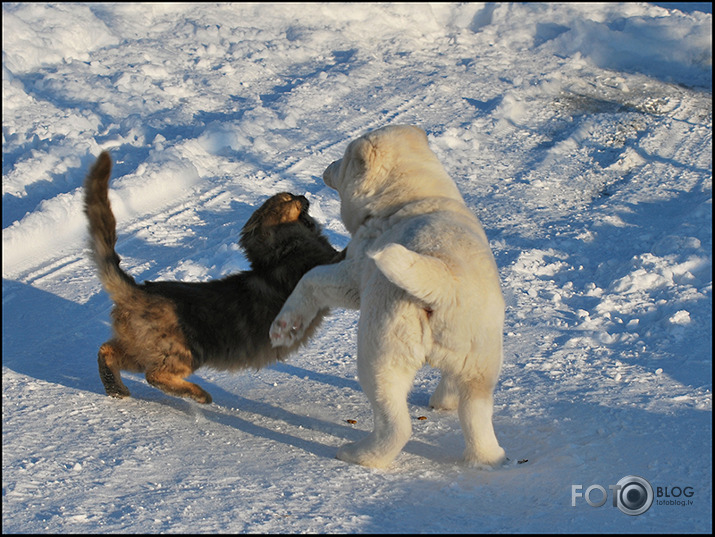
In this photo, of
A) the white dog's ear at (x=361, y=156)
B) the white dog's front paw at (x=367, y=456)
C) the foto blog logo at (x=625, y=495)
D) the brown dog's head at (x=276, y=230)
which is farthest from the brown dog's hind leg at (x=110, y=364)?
the foto blog logo at (x=625, y=495)

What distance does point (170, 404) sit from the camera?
4.96 meters

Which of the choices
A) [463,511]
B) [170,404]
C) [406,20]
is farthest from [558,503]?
[406,20]

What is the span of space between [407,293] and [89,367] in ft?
8.95

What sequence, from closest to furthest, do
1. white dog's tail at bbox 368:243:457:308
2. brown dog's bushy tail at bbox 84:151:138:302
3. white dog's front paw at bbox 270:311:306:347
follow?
white dog's tail at bbox 368:243:457:308
white dog's front paw at bbox 270:311:306:347
brown dog's bushy tail at bbox 84:151:138:302

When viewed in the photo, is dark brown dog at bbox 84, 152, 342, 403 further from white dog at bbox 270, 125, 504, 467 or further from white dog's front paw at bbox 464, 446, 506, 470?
white dog's front paw at bbox 464, 446, 506, 470

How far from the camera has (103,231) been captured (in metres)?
4.72

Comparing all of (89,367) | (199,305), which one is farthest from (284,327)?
(89,367)

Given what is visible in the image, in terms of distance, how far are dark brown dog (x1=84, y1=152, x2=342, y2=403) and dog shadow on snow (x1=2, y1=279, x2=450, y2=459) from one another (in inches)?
11.2

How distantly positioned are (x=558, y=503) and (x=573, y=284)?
300cm

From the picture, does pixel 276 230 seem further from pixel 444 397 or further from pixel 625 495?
pixel 625 495

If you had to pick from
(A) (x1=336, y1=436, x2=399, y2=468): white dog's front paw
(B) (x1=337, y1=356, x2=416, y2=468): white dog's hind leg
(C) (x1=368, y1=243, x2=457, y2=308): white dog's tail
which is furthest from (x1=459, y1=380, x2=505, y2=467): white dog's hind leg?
(C) (x1=368, y1=243, x2=457, y2=308): white dog's tail

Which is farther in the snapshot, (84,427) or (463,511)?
(84,427)

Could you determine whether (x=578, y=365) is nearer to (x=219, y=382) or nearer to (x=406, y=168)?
(x=406, y=168)

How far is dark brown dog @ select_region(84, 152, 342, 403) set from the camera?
4.67 meters
